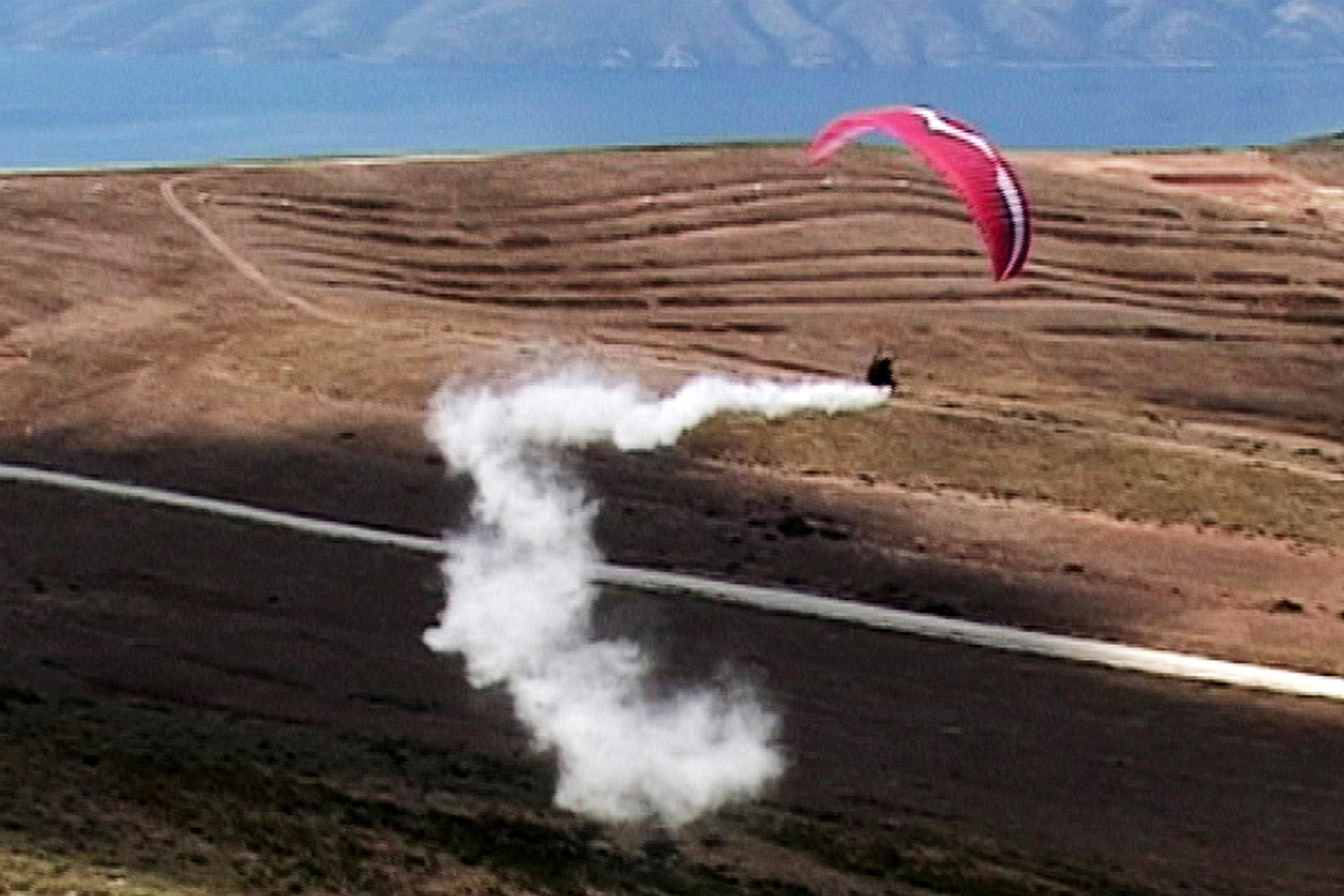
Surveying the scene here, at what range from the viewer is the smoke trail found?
977 inches

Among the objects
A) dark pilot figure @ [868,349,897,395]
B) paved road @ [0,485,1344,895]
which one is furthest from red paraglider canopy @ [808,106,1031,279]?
dark pilot figure @ [868,349,897,395]

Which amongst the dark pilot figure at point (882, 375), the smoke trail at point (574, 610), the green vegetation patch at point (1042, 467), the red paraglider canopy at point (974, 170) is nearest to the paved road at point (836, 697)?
the smoke trail at point (574, 610)

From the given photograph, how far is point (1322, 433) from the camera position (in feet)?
189

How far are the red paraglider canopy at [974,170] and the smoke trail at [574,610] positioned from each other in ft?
31.6

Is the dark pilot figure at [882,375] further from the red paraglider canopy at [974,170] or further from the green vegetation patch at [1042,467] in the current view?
the red paraglider canopy at [974,170]

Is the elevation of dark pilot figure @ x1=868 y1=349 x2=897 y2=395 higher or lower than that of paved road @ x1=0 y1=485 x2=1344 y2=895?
higher

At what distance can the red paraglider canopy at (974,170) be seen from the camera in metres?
38.3

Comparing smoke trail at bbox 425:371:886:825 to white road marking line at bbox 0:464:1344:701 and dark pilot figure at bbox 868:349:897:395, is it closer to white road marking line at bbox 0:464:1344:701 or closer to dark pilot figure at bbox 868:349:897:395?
dark pilot figure at bbox 868:349:897:395

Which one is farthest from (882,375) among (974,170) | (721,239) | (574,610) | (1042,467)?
(574,610)

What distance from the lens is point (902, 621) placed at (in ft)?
111

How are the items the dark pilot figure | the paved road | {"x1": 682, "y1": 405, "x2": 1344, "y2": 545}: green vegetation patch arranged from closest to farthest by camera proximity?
the paved road
{"x1": 682, "y1": 405, "x2": 1344, "y2": 545}: green vegetation patch
the dark pilot figure

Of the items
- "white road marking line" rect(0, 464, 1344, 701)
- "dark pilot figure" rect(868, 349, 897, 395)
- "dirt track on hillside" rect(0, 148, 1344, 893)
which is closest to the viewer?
"dirt track on hillside" rect(0, 148, 1344, 893)

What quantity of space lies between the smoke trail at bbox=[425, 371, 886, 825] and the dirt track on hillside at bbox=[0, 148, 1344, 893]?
36.3 inches

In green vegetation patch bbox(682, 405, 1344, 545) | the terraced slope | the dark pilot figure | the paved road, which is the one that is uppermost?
the terraced slope
